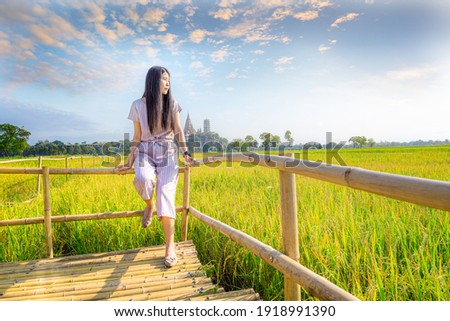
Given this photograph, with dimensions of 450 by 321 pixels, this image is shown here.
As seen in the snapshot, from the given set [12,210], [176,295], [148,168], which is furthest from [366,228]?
[12,210]

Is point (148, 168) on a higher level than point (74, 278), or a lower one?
higher

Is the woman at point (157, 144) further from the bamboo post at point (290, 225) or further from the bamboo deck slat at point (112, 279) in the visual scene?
the bamboo post at point (290, 225)

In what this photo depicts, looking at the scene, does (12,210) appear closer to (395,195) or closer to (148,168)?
(148,168)

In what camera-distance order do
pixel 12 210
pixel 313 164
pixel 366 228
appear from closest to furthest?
pixel 313 164, pixel 366 228, pixel 12 210

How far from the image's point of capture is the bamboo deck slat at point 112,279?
1847 mm

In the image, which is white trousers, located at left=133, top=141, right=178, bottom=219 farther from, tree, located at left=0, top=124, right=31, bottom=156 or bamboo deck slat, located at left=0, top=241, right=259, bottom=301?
tree, located at left=0, top=124, right=31, bottom=156

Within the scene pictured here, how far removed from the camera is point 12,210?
3.75 m

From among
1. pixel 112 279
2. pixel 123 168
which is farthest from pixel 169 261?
pixel 123 168

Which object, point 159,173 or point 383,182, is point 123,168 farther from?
point 383,182

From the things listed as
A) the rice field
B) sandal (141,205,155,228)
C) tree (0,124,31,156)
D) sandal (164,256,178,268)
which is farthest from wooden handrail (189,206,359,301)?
tree (0,124,31,156)

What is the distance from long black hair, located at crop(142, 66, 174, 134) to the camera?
2.40 m

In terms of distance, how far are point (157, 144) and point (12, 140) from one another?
65965 millimetres
